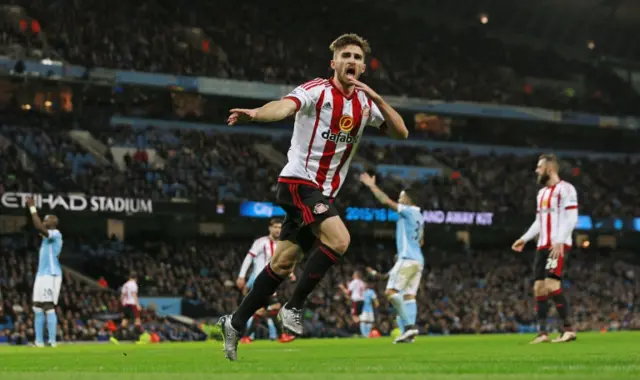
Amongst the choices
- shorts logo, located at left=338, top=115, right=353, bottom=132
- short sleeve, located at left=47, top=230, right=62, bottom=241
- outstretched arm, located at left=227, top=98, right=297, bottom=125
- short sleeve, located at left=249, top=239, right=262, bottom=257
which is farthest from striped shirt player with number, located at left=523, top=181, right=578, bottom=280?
short sleeve, located at left=47, top=230, right=62, bottom=241

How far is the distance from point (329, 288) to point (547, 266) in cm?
2135

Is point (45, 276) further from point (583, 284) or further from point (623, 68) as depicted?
point (623, 68)

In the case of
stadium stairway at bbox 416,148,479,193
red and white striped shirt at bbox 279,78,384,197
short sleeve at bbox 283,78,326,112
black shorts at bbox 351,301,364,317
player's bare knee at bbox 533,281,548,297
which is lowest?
black shorts at bbox 351,301,364,317

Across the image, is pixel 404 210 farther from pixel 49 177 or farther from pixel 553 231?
pixel 49 177

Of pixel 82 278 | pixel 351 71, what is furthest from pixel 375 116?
pixel 82 278

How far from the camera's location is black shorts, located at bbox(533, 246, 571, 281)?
14.9 m

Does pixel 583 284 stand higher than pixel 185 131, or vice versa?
pixel 185 131

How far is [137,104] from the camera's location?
4316 cm

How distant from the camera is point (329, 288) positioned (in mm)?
36000

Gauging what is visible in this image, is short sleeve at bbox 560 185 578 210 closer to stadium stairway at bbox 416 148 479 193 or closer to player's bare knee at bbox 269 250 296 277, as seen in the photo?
→ player's bare knee at bbox 269 250 296 277

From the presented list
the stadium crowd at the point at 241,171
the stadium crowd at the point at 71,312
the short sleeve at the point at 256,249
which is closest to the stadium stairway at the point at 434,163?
the stadium crowd at the point at 241,171

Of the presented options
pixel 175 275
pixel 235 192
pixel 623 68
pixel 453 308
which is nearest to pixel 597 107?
pixel 623 68

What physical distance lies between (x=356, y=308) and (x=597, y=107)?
89.2 ft

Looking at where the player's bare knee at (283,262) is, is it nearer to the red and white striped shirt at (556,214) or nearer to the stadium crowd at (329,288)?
the red and white striped shirt at (556,214)
